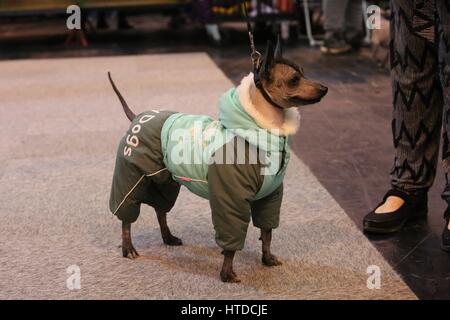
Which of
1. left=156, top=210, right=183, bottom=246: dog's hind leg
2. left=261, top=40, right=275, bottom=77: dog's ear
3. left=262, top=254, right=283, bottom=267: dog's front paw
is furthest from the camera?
left=156, top=210, right=183, bottom=246: dog's hind leg

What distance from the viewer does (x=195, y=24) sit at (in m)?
7.40

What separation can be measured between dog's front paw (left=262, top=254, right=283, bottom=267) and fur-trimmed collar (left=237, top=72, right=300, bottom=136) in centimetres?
37

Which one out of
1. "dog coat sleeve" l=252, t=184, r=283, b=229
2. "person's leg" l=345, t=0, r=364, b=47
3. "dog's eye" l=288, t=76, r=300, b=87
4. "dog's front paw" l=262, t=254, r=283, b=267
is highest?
"dog's eye" l=288, t=76, r=300, b=87

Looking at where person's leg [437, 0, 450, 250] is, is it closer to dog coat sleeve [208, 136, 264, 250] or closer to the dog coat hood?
the dog coat hood

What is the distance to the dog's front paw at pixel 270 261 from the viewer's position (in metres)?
1.86

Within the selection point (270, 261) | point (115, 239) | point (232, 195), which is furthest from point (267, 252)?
point (115, 239)

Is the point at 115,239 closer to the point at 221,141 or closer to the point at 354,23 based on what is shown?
the point at 221,141

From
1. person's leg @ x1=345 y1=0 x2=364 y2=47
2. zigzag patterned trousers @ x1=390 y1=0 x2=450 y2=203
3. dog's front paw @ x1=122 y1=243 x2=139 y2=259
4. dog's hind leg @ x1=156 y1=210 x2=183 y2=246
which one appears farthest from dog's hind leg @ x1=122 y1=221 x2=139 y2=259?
person's leg @ x1=345 y1=0 x2=364 y2=47

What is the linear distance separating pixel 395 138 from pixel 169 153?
2.50 feet

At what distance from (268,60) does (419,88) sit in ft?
1.99

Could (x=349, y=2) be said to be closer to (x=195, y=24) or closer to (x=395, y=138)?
(x=195, y=24)

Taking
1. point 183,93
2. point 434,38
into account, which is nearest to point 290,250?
point 434,38

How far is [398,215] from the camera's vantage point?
2107mm

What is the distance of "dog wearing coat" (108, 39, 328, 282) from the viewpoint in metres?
1.64
